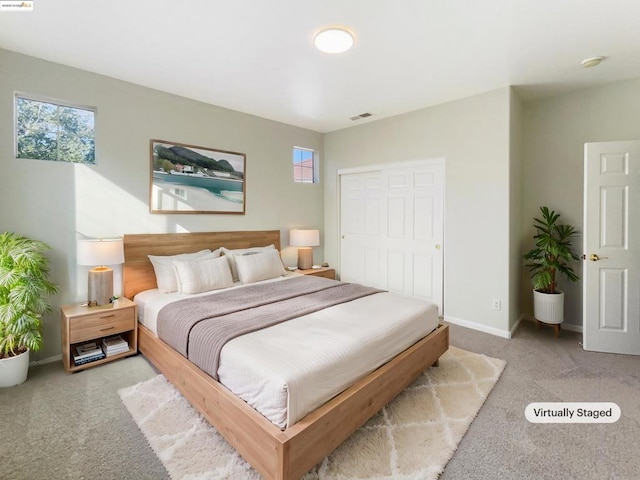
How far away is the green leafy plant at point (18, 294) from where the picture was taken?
7.49 feet

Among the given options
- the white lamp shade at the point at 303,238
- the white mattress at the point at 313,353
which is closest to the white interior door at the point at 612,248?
the white mattress at the point at 313,353

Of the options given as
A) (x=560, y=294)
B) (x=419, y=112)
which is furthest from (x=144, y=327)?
(x=560, y=294)

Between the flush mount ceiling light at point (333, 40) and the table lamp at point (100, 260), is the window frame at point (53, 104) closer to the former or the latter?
the table lamp at point (100, 260)

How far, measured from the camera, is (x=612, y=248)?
9.68 ft

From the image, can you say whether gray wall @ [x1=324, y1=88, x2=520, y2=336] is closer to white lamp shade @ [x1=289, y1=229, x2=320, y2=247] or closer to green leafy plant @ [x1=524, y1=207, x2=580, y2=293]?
green leafy plant @ [x1=524, y1=207, x2=580, y2=293]

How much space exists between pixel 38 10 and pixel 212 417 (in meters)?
2.87

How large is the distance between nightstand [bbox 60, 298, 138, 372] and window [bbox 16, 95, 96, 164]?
1395 mm

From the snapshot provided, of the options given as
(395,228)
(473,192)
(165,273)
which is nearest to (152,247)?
(165,273)

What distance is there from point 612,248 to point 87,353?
193 inches

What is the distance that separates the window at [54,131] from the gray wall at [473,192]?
3534 millimetres

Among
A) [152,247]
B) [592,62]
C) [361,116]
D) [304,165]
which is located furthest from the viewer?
[304,165]

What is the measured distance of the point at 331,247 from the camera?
204 inches

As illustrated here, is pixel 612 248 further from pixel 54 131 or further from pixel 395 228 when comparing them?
pixel 54 131

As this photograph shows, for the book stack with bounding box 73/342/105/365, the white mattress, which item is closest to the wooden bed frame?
the white mattress
